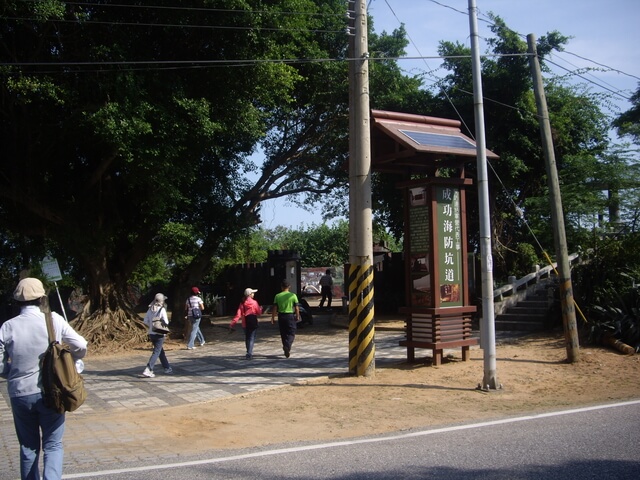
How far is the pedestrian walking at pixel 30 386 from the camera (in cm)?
500

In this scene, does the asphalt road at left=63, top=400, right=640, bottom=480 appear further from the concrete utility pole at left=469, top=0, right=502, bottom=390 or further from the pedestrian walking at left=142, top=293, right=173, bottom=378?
the pedestrian walking at left=142, top=293, right=173, bottom=378

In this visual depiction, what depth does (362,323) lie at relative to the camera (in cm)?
1194

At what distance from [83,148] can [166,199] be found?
13.0 ft

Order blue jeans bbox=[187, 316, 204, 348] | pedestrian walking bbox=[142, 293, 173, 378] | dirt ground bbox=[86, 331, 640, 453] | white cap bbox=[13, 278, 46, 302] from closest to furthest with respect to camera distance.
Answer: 1. white cap bbox=[13, 278, 46, 302]
2. dirt ground bbox=[86, 331, 640, 453]
3. pedestrian walking bbox=[142, 293, 173, 378]
4. blue jeans bbox=[187, 316, 204, 348]

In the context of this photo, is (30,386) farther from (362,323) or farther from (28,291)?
(362,323)

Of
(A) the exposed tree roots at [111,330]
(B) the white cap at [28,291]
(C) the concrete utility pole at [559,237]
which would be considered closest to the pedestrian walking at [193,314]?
(A) the exposed tree roots at [111,330]

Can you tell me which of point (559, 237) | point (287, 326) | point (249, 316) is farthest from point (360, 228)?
point (559, 237)

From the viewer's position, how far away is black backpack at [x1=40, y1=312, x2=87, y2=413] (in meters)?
4.89

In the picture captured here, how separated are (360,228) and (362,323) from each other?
180 centimetres

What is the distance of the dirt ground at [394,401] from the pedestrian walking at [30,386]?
2.61 meters

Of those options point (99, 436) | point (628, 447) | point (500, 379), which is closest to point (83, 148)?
point (99, 436)

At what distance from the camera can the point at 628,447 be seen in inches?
264

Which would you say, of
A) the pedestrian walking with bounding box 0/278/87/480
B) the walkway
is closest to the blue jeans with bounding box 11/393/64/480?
the pedestrian walking with bounding box 0/278/87/480

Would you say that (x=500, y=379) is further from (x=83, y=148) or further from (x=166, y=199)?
(x=83, y=148)
